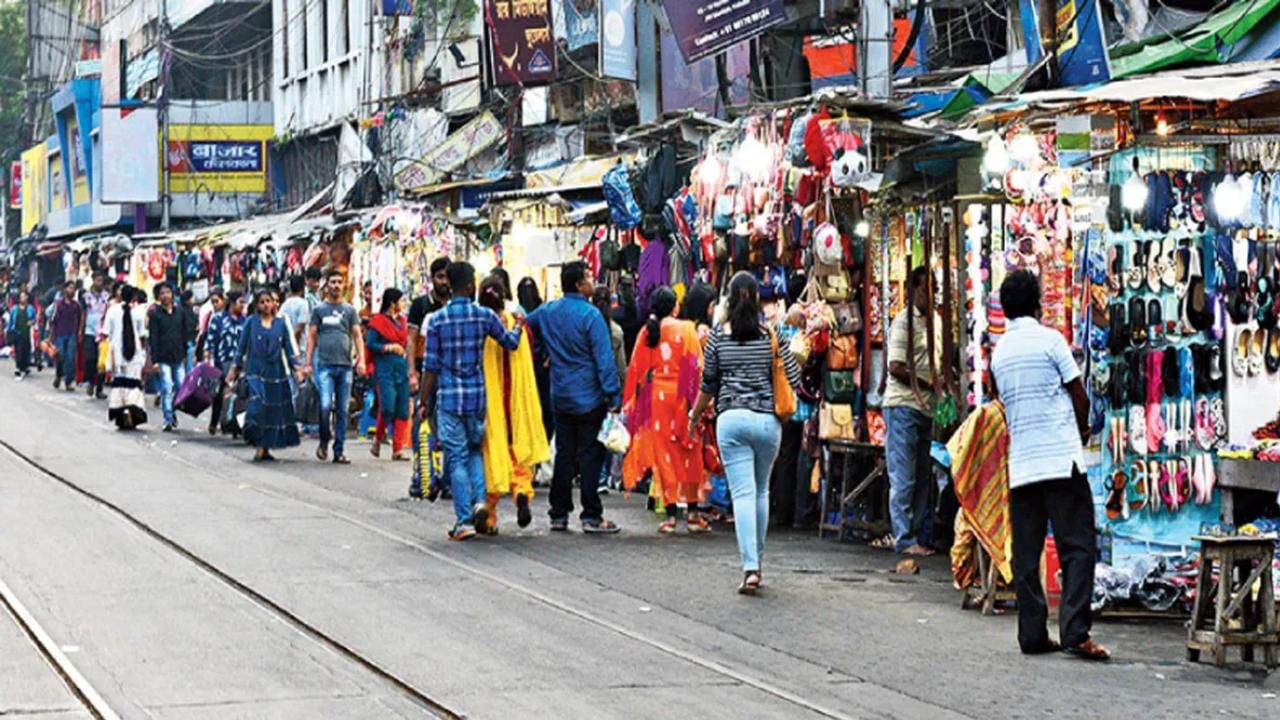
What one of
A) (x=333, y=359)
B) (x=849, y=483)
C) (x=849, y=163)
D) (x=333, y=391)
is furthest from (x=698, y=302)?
(x=333, y=391)

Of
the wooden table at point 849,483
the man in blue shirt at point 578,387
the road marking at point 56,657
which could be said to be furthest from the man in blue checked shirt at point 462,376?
the road marking at point 56,657

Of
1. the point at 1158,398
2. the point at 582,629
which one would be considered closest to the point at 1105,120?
the point at 1158,398

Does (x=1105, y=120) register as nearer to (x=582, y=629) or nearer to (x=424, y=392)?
(x=582, y=629)

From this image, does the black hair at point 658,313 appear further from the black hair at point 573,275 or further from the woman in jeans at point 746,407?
the woman in jeans at point 746,407

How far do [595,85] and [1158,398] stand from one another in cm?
2010

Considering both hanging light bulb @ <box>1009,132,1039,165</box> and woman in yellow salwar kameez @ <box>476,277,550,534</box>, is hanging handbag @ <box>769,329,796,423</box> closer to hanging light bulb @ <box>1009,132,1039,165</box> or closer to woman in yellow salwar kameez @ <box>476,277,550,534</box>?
hanging light bulb @ <box>1009,132,1039,165</box>

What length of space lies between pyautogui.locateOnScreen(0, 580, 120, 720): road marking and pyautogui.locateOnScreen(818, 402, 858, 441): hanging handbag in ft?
20.9

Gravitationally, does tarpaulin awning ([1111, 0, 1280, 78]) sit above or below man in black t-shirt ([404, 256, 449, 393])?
above

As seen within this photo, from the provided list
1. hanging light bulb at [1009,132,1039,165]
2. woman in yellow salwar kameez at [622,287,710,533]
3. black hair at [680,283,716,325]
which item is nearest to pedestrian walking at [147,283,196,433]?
woman in yellow salwar kameez at [622,287,710,533]

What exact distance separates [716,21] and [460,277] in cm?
720

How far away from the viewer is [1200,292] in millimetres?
12945

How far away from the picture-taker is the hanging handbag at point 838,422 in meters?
16.3

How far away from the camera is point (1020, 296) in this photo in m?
11.0

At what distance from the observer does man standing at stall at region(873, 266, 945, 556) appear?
14.9m
